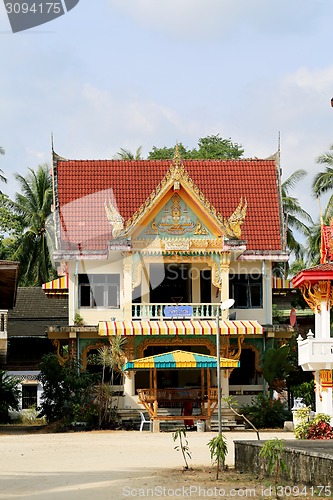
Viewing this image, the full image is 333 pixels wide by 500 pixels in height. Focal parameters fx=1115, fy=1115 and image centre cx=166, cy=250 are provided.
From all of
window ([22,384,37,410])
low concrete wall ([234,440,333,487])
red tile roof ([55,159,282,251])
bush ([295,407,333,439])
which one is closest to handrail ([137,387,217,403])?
red tile roof ([55,159,282,251])

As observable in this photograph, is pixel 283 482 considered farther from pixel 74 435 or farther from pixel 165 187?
pixel 165 187

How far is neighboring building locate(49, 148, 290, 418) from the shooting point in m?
33.1

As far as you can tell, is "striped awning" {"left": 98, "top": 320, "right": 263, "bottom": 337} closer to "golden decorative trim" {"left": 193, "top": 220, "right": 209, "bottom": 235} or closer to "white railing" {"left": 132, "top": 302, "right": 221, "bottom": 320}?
"white railing" {"left": 132, "top": 302, "right": 221, "bottom": 320}

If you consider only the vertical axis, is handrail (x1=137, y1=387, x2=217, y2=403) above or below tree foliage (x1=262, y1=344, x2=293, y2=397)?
below

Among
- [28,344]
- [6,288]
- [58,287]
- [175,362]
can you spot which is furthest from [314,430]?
[28,344]

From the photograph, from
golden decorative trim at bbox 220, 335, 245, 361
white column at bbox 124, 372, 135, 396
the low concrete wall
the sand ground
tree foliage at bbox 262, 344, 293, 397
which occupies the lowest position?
the sand ground

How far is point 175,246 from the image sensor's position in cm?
3338

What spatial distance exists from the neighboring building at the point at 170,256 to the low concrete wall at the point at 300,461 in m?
15.3

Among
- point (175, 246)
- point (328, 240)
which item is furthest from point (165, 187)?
point (328, 240)

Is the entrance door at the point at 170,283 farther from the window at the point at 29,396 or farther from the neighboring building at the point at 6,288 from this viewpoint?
the window at the point at 29,396

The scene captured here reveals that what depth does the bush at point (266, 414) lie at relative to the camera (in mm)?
31656

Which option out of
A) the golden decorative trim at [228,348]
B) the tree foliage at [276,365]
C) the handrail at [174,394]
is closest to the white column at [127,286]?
the golden decorative trim at [228,348]

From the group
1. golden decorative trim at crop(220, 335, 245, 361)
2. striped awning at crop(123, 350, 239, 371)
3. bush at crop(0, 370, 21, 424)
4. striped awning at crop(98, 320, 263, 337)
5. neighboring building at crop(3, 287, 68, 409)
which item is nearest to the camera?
striped awning at crop(123, 350, 239, 371)

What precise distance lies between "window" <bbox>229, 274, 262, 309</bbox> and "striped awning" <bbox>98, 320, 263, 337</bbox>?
7.95 ft
